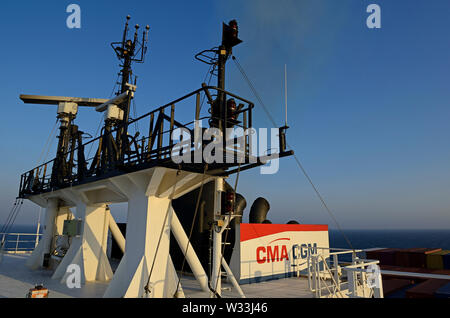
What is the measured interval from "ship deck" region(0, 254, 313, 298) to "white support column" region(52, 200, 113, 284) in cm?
69

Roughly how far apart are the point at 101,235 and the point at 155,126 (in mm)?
9027

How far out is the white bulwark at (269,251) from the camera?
48.9 ft

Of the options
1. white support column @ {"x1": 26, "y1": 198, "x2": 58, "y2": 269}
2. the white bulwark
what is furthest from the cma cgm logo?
white support column @ {"x1": 26, "y1": 198, "x2": 58, "y2": 269}

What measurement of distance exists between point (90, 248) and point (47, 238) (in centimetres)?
628

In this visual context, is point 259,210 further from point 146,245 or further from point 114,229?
point 146,245

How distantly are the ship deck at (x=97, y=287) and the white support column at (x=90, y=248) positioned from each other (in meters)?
0.69

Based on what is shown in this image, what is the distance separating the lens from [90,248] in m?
15.1

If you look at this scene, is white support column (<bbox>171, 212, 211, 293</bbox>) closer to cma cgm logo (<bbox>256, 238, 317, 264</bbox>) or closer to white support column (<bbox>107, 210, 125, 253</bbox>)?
cma cgm logo (<bbox>256, 238, 317, 264</bbox>)

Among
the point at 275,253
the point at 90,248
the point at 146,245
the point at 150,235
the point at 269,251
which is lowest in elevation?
the point at 275,253

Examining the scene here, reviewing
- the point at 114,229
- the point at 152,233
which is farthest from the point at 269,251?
the point at 114,229

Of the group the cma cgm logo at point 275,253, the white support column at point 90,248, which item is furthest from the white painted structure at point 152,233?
the cma cgm logo at point 275,253
